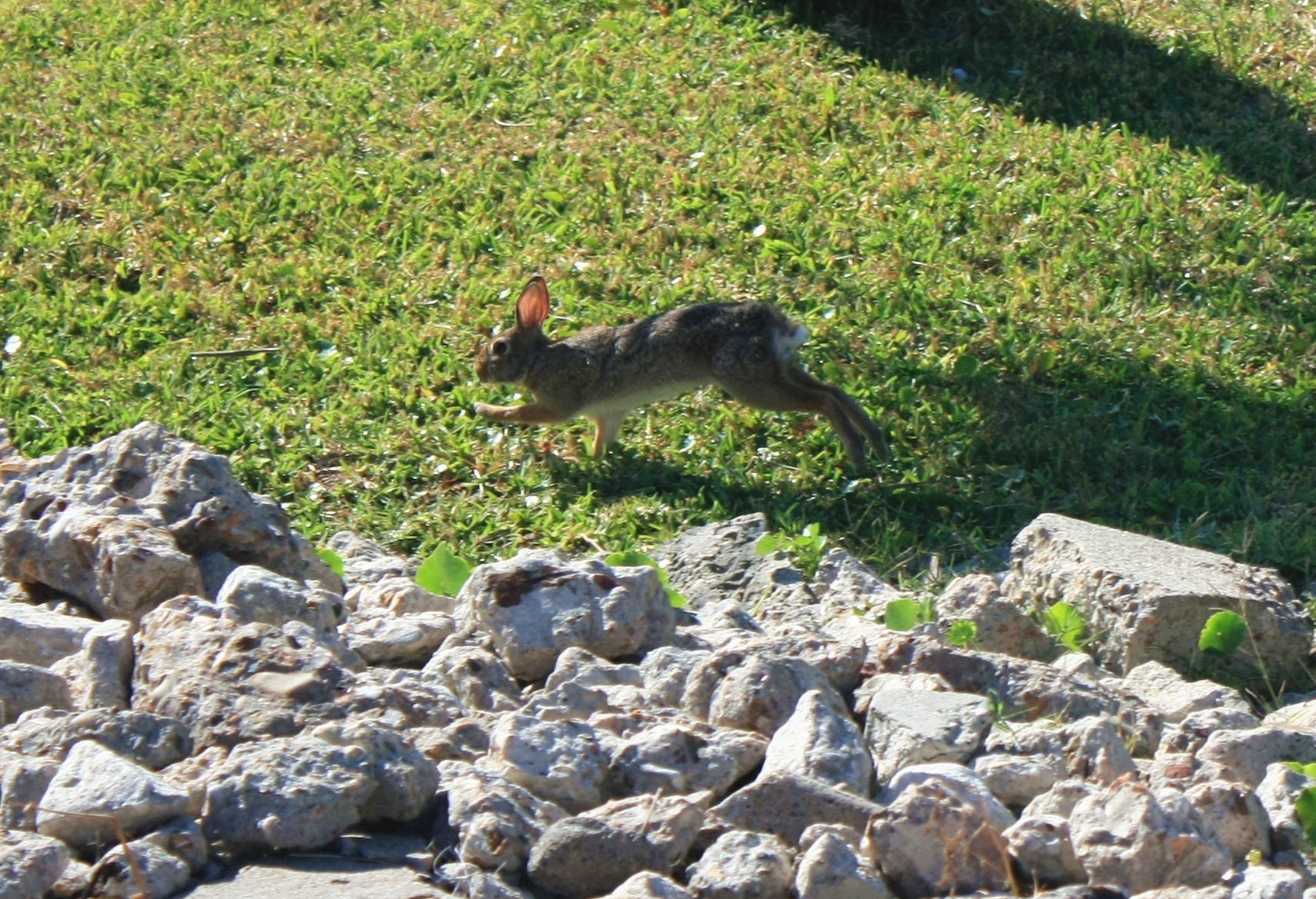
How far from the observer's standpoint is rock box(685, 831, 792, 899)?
3.32 meters

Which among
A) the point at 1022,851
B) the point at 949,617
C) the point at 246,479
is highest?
the point at 1022,851

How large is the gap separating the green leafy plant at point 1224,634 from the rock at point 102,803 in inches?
123

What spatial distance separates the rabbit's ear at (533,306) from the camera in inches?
283

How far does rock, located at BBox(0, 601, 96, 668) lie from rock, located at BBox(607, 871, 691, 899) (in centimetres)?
200

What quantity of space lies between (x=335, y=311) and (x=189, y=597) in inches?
141

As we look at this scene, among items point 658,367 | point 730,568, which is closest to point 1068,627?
point 730,568

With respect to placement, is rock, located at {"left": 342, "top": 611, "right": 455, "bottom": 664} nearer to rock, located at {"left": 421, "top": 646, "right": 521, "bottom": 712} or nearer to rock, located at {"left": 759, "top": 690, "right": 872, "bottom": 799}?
rock, located at {"left": 421, "top": 646, "right": 521, "bottom": 712}

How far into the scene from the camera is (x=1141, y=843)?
131 inches

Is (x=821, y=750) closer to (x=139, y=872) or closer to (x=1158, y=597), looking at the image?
(x=139, y=872)

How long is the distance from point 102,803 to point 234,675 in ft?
2.23

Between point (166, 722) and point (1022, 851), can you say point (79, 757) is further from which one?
point (1022, 851)

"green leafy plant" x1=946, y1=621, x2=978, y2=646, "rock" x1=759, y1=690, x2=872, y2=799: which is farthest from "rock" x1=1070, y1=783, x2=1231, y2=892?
"green leafy plant" x1=946, y1=621, x2=978, y2=646

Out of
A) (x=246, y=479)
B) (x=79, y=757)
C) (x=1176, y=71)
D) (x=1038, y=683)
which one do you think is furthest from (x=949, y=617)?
(x=1176, y=71)

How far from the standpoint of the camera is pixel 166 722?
12.6 feet
